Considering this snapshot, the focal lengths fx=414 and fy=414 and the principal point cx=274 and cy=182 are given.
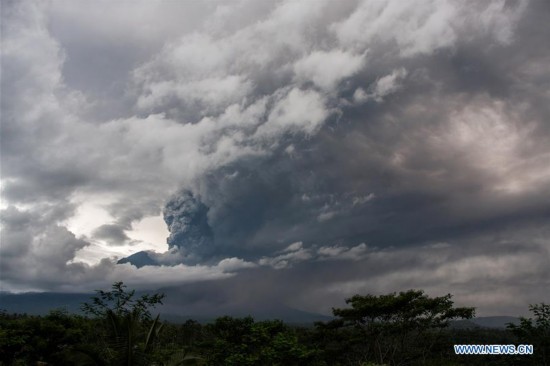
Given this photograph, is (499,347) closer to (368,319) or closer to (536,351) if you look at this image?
(536,351)

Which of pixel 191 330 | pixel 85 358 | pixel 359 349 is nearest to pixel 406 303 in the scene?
pixel 359 349

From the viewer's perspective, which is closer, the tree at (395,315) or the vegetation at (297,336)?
the vegetation at (297,336)

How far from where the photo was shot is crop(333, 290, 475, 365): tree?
133 feet

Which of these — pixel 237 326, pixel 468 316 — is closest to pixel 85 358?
pixel 237 326

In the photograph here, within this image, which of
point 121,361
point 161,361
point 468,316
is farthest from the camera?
point 468,316

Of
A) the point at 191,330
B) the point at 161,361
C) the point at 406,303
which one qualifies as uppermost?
the point at 406,303

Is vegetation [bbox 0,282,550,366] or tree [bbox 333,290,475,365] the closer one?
vegetation [bbox 0,282,550,366]

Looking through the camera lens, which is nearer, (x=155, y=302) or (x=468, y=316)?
(x=155, y=302)

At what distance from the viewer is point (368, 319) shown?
42.5 meters

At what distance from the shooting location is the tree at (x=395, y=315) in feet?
133

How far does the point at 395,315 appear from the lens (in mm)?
41406

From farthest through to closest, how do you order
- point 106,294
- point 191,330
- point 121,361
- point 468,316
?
point 191,330 → point 468,316 → point 106,294 → point 121,361

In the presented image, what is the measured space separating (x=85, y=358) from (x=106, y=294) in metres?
6.59

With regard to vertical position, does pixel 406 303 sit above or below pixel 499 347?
above
